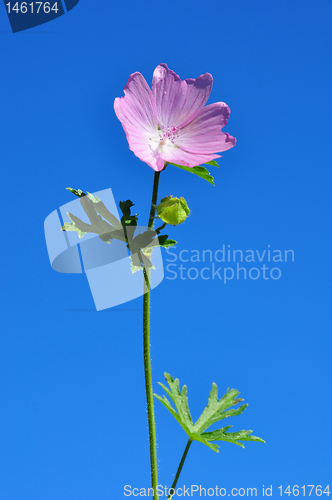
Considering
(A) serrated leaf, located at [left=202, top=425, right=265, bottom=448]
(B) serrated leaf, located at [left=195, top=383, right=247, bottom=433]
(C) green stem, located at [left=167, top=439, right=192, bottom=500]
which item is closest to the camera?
(C) green stem, located at [left=167, top=439, right=192, bottom=500]

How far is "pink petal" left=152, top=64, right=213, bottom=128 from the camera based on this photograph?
51.4 inches

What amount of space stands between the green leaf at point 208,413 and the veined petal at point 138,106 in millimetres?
1009

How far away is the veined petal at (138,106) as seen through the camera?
121 centimetres

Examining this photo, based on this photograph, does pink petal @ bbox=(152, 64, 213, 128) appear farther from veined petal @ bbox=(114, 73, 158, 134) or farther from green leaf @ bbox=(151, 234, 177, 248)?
green leaf @ bbox=(151, 234, 177, 248)

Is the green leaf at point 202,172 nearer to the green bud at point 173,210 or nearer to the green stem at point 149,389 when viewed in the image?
the green bud at point 173,210

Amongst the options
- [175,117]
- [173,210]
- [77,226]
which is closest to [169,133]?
[175,117]

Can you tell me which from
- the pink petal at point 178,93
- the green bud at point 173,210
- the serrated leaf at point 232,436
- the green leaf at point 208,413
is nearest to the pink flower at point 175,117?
the pink petal at point 178,93

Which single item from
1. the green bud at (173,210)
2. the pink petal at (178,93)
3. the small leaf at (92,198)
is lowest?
the green bud at (173,210)

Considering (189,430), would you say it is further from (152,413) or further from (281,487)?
(281,487)

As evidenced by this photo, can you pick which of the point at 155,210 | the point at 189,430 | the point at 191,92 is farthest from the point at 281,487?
the point at 191,92

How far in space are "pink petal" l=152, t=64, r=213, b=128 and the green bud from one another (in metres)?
0.27

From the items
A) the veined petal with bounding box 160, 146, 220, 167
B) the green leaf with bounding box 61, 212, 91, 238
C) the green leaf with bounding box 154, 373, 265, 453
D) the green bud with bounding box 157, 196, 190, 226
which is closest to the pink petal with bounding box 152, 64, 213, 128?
the veined petal with bounding box 160, 146, 220, 167

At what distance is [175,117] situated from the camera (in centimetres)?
134

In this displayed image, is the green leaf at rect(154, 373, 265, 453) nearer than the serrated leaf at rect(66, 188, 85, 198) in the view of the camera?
No
